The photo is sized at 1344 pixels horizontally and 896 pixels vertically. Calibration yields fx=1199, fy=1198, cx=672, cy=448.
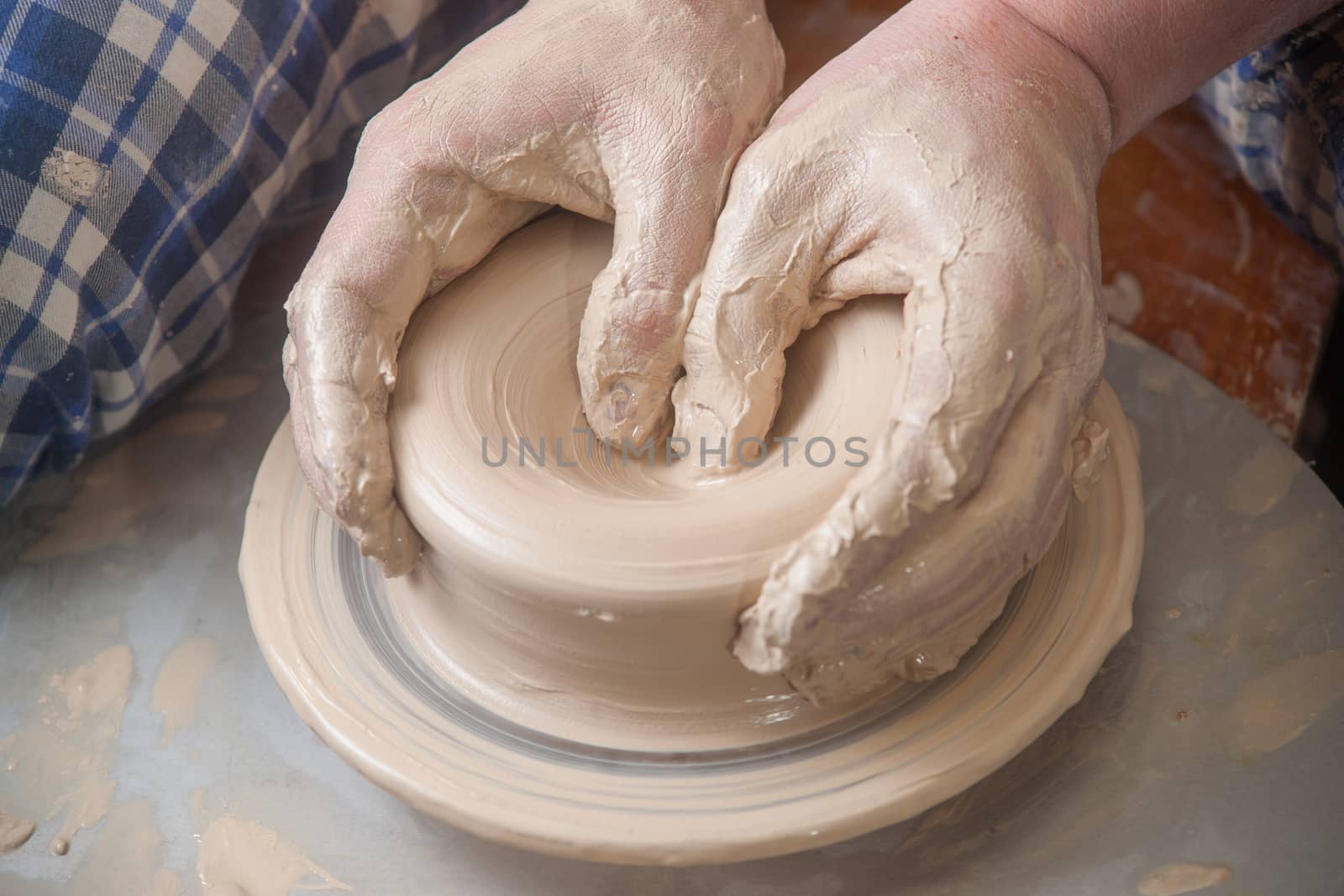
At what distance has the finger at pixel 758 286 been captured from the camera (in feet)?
3.54

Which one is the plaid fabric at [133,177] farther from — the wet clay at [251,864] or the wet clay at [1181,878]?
the wet clay at [1181,878]

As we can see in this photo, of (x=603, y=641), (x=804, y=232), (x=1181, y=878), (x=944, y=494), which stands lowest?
(x=1181, y=878)

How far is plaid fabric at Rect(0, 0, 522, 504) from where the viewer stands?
1331 mm

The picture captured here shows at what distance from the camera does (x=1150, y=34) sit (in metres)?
1.18

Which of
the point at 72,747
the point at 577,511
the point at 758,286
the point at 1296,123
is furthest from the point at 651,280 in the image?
the point at 1296,123

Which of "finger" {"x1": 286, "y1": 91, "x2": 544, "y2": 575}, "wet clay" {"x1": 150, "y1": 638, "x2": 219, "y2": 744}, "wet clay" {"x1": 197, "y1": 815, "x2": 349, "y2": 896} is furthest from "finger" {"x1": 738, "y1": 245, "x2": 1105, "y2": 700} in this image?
"wet clay" {"x1": 150, "y1": 638, "x2": 219, "y2": 744}

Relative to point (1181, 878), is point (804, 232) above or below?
above

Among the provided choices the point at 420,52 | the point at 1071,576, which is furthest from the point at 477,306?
the point at 420,52

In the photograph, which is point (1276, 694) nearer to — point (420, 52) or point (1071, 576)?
point (1071, 576)

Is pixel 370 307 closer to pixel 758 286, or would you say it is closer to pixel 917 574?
pixel 758 286

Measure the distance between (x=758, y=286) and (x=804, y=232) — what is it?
0.07m

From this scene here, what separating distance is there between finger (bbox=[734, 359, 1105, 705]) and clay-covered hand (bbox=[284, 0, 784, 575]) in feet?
0.88

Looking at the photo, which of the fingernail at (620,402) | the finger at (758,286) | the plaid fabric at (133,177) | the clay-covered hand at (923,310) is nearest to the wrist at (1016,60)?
the clay-covered hand at (923,310)

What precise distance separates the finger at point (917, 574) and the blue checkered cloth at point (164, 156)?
782mm
